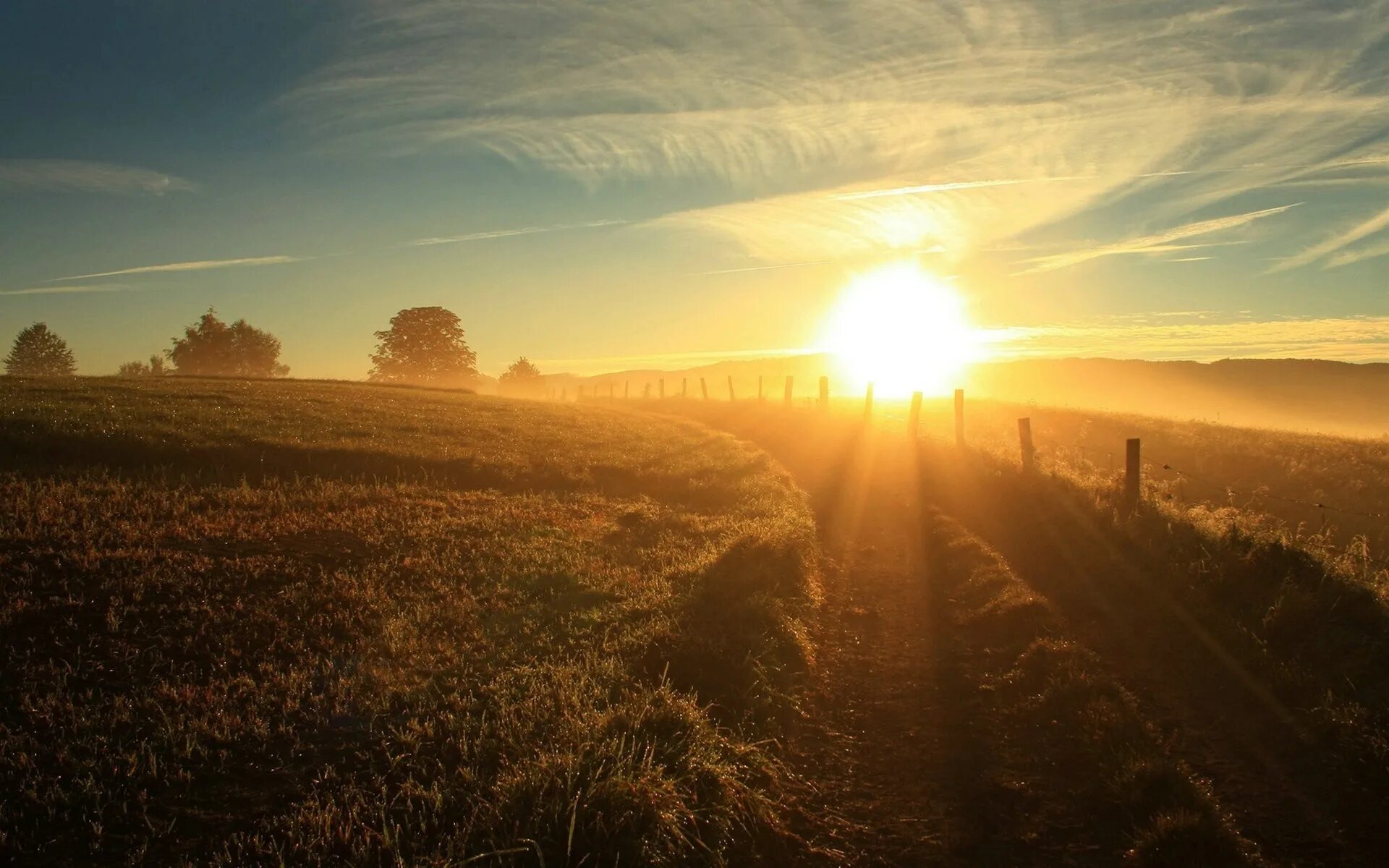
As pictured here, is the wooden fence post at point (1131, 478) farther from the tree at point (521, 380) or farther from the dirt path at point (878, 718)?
the tree at point (521, 380)

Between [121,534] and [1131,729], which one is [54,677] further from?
[1131,729]

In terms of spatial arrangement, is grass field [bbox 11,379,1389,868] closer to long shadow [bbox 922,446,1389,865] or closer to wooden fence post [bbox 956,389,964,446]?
long shadow [bbox 922,446,1389,865]

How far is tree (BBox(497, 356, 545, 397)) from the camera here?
103 metres

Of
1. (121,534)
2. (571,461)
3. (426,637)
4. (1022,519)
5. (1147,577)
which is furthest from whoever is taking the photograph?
(571,461)

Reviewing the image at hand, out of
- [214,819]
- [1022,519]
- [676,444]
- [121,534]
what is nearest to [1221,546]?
[1022,519]

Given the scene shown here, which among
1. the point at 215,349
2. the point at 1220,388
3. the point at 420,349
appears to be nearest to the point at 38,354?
the point at 215,349

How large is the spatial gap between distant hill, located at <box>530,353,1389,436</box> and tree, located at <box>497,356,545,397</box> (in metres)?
9.54

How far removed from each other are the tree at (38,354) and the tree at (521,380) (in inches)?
2386

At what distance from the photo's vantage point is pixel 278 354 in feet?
319

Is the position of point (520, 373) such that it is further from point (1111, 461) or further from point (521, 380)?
point (1111, 461)

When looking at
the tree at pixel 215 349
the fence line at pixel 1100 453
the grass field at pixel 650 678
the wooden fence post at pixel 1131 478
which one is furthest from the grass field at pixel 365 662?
the tree at pixel 215 349

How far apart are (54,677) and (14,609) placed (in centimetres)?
196

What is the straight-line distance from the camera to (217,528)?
12.1 m

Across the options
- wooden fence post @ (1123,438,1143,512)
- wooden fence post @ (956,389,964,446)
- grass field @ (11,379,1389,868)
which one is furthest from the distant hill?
grass field @ (11,379,1389,868)
